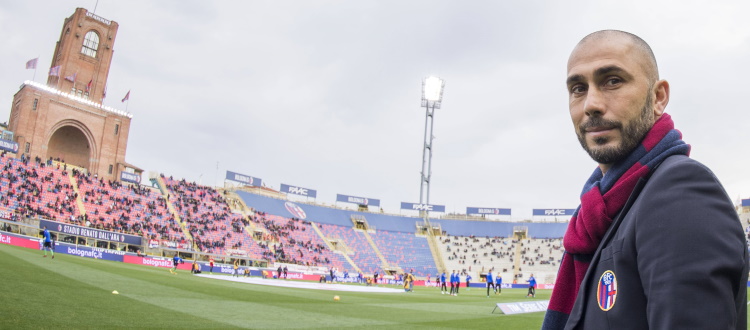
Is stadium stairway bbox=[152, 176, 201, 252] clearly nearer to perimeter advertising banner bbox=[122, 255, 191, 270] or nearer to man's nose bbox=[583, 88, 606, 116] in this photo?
perimeter advertising banner bbox=[122, 255, 191, 270]

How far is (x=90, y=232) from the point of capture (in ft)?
123

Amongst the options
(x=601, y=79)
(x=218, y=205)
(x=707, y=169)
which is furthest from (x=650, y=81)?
(x=218, y=205)

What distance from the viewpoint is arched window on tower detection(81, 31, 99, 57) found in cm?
5984

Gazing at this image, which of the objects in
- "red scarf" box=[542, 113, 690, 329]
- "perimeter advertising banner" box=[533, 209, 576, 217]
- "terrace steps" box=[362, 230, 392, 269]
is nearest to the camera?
"red scarf" box=[542, 113, 690, 329]

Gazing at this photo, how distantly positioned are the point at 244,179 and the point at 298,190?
891 cm

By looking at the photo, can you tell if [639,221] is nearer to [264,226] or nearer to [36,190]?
[36,190]

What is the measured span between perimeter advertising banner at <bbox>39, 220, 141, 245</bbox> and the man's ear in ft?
136

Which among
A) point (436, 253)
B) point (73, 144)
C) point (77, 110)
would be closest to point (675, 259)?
point (77, 110)

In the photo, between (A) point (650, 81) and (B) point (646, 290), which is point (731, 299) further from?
(A) point (650, 81)

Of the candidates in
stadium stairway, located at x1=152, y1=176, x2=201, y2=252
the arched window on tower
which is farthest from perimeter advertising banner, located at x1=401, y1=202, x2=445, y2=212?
the arched window on tower

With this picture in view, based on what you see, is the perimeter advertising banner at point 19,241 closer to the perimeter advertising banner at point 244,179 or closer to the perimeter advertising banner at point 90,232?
the perimeter advertising banner at point 90,232

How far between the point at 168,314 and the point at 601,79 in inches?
400

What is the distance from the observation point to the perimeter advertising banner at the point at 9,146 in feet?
149

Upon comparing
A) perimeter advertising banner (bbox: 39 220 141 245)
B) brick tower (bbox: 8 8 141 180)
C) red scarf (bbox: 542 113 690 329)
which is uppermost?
brick tower (bbox: 8 8 141 180)
